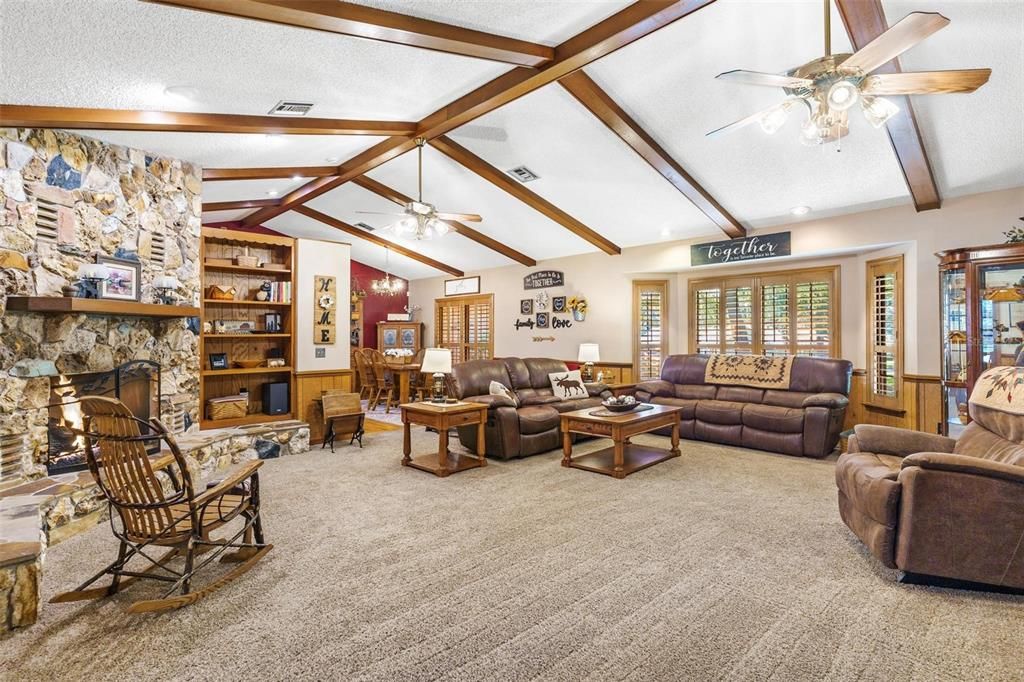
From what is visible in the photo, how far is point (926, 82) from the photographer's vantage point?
2.67m

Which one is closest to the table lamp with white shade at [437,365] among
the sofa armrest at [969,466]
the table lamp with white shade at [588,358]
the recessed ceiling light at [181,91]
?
the recessed ceiling light at [181,91]

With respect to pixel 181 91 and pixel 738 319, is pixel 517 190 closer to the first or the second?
pixel 738 319

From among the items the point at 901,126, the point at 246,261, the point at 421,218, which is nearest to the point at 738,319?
the point at 901,126

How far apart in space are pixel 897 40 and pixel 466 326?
28.7 ft

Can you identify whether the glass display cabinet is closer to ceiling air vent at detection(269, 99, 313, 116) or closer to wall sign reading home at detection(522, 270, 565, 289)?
wall sign reading home at detection(522, 270, 565, 289)

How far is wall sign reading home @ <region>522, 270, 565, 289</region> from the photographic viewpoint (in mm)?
8922

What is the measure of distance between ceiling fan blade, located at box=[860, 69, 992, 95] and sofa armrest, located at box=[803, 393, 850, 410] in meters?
3.33

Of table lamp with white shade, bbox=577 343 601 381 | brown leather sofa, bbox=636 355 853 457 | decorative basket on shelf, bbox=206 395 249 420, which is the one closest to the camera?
brown leather sofa, bbox=636 355 853 457

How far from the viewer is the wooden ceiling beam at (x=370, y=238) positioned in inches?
329

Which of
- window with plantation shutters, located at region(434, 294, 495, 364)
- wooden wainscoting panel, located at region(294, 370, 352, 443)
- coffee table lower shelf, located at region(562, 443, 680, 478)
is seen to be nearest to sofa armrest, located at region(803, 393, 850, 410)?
coffee table lower shelf, located at region(562, 443, 680, 478)

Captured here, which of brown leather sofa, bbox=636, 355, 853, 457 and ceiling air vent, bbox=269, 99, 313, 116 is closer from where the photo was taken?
ceiling air vent, bbox=269, 99, 313, 116

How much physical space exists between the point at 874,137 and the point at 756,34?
5.98 feet

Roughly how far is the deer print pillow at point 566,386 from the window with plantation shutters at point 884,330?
11.2ft

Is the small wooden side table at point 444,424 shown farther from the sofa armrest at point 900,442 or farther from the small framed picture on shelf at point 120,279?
the sofa armrest at point 900,442
